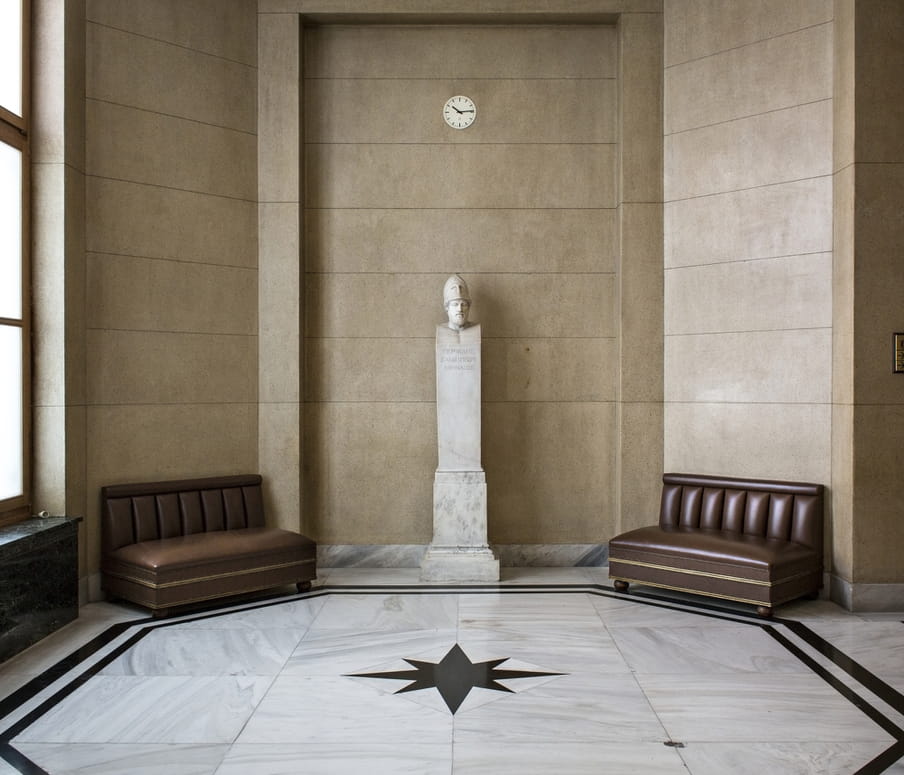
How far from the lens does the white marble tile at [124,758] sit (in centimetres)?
292

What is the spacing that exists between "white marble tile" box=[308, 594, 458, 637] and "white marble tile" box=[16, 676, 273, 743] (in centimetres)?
92

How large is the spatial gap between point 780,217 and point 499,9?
278 centimetres

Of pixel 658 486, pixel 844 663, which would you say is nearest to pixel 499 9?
pixel 658 486

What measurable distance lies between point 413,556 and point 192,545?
1884mm

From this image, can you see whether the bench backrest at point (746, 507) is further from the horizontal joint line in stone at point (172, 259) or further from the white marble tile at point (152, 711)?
the horizontal joint line in stone at point (172, 259)

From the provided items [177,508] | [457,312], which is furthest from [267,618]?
[457,312]

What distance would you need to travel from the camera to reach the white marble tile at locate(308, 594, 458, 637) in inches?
185

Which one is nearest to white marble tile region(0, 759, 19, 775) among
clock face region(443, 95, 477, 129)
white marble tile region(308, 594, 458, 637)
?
white marble tile region(308, 594, 458, 637)

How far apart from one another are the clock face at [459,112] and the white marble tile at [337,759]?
193 inches

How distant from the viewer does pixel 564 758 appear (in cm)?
301

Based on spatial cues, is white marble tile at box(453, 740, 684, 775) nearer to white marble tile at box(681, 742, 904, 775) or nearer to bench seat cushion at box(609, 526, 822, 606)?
white marble tile at box(681, 742, 904, 775)

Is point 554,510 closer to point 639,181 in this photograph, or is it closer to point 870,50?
point 639,181

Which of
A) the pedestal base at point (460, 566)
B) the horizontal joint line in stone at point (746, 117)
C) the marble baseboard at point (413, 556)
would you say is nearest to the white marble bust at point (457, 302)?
the pedestal base at point (460, 566)

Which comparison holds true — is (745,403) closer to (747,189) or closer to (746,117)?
Result: (747,189)
